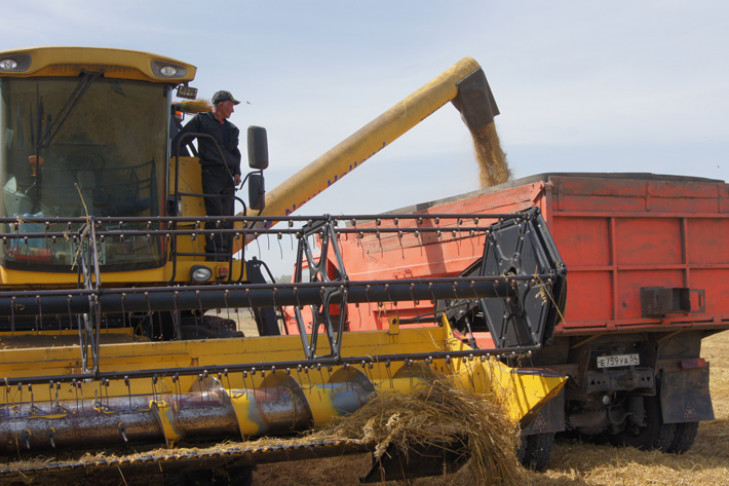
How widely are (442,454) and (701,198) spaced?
3.72 metres

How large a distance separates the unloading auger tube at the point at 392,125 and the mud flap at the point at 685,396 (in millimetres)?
3827

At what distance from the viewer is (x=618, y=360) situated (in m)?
6.43

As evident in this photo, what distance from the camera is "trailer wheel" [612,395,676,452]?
6621mm

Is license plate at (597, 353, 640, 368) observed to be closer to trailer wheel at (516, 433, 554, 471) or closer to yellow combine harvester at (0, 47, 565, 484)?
trailer wheel at (516, 433, 554, 471)

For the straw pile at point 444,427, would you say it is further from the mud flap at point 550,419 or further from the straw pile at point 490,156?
the straw pile at point 490,156

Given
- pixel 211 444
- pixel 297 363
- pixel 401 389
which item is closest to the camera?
pixel 297 363

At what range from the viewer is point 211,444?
4320 millimetres

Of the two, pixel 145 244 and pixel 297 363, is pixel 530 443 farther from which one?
pixel 145 244

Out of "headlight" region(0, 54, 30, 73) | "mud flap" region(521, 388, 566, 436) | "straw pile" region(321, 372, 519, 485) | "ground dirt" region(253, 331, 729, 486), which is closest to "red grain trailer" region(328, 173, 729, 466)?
"mud flap" region(521, 388, 566, 436)

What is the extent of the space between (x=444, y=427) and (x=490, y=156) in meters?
5.44

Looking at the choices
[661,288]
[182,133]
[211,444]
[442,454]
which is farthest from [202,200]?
[661,288]

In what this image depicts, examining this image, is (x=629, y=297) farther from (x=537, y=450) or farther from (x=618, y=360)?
(x=537, y=450)

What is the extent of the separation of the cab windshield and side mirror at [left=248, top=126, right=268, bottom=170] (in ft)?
2.61

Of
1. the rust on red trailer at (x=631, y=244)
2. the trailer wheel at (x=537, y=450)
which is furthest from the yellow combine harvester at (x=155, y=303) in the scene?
the trailer wheel at (x=537, y=450)
